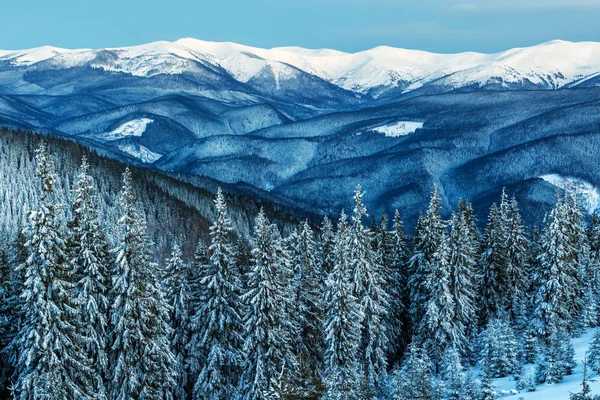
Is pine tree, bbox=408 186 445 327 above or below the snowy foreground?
above

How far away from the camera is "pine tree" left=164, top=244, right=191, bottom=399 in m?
45.6

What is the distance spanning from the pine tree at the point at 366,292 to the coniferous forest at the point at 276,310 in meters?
0.13

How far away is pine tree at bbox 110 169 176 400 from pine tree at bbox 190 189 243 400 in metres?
3.39

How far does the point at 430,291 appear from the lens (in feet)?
169

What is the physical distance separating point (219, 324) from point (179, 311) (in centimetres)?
383

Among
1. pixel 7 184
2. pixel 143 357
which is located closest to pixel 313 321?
pixel 143 357

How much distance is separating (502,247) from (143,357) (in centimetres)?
3289

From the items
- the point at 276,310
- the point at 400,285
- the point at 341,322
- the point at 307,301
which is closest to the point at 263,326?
the point at 276,310

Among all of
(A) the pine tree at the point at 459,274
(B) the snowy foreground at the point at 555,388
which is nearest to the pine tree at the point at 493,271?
(A) the pine tree at the point at 459,274

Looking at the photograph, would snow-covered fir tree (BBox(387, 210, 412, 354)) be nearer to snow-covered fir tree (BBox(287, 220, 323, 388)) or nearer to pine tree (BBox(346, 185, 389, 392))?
snow-covered fir tree (BBox(287, 220, 323, 388))

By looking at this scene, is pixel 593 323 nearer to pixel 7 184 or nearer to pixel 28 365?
pixel 28 365

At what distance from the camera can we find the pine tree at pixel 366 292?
43781mm

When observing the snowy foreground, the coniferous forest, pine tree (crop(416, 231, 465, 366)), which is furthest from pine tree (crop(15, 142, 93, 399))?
pine tree (crop(416, 231, 465, 366))

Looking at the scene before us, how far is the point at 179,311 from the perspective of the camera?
45188 millimetres
